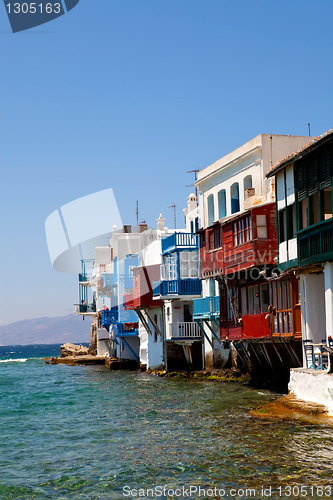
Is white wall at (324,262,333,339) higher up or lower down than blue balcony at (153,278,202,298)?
lower down

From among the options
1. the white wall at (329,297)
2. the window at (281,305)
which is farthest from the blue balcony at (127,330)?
the white wall at (329,297)

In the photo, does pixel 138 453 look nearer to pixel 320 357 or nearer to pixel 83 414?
pixel 320 357

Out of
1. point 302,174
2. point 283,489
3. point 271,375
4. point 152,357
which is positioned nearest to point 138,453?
point 283,489

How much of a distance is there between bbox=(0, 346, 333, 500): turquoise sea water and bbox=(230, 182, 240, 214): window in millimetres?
12346

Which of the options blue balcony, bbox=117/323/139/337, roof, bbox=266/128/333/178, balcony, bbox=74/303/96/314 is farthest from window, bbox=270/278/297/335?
balcony, bbox=74/303/96/314

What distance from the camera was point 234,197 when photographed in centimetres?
3612

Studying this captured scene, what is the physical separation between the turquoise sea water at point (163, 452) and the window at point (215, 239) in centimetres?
802

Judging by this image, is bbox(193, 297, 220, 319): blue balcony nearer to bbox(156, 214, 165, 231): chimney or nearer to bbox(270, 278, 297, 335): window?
bbox(270, 278, 297, 335): window

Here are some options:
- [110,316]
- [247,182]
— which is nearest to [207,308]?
[247,182]

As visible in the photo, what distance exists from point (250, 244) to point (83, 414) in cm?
986

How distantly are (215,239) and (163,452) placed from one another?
1672 centimetres

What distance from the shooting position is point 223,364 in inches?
1487

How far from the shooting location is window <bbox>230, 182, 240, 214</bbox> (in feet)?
118

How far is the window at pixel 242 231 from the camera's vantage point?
89.4ft
